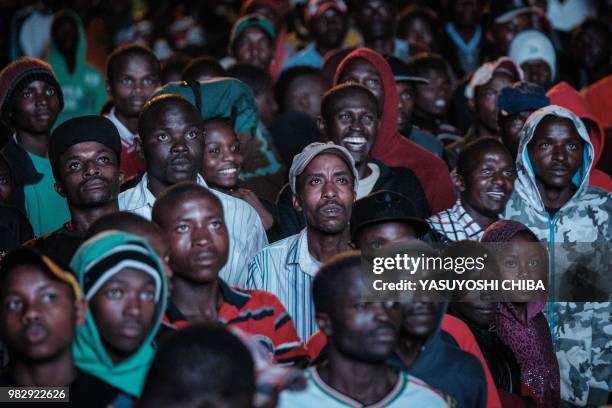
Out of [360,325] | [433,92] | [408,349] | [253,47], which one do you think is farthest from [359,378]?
[253,47]

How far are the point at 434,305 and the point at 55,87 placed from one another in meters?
3.33

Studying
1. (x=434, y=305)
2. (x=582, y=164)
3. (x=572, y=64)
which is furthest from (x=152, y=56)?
(x=572, y=64)

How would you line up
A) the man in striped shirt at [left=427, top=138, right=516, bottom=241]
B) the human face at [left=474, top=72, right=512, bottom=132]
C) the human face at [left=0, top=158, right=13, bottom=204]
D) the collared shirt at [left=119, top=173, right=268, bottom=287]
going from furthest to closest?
the human face at [left=474, top=72, right=512, bottom=132] < the man in striped shirt at [left=427, top=138, right=516, bottom=241] < the human face at [left=0, top=158, right=13, bottom=204] < the collared shirt at [left=119, top=173, right=268, bottom=287]

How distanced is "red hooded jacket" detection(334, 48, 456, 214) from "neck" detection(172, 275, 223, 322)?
2.64 metres

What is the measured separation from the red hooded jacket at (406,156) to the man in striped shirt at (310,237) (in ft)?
5.05

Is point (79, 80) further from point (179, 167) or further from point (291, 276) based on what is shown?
point (291, 276)

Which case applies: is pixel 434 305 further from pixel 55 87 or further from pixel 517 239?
pixel 55 87

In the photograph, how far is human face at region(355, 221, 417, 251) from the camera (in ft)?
17.1

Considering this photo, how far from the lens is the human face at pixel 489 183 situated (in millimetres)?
6305

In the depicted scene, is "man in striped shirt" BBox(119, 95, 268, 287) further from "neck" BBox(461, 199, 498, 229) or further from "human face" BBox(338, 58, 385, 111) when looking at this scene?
"human face" BBox(338, 58, 385, 111)

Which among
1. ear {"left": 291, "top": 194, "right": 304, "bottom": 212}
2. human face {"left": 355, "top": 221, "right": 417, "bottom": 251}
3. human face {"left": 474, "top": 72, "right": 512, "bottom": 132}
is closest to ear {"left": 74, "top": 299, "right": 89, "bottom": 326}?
human face {"left": 355, "top": 221, "right": 417, "bottom": 251}

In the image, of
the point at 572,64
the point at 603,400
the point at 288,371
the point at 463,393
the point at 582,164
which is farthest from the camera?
the point at 572,64

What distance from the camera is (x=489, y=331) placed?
527 centimetres

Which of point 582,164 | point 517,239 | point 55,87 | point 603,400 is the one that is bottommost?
point 603,400
